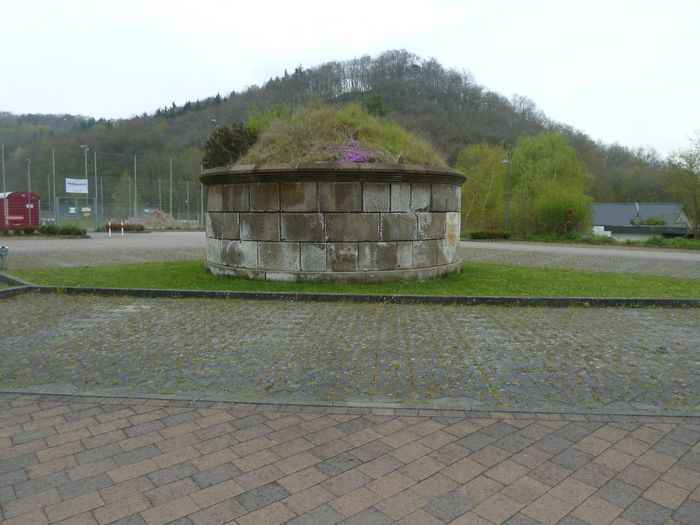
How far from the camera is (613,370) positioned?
17.3ft

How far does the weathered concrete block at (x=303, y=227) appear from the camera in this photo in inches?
409

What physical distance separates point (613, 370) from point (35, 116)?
4209 inches

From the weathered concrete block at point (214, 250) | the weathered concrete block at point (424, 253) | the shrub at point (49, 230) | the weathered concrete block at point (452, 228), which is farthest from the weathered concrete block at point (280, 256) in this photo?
the shrub at point (49, 230)

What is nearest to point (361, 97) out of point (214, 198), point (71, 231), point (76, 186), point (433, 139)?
A: point (433, 139)

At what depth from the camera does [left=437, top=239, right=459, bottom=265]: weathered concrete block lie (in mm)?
11531

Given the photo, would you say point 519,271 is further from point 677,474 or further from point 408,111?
point 408,111

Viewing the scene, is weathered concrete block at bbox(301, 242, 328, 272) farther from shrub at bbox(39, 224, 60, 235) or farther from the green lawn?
shrub at bbox(39, 224, 60, 235)

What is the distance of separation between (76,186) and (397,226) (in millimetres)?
44767

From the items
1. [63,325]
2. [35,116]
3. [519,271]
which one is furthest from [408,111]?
[35,116]

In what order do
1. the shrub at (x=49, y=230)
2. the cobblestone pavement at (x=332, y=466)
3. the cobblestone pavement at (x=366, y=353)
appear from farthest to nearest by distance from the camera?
the shrub at (x=49, y=230) → the cobblestone pavement at (x=366, y=353) → the cobblestone pavement at (x=332, y=466)

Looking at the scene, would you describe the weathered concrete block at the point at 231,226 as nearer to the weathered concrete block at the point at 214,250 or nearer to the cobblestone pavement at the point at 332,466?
the weathered concrete block at the point at 214,250

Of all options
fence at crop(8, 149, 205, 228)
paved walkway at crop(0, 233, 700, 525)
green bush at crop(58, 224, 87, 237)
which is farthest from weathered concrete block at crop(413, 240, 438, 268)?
fence at crop(8, 149, 205, 228)

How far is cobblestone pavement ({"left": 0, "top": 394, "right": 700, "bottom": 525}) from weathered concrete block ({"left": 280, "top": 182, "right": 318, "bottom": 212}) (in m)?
6.51

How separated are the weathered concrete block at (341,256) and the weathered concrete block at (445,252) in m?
2.12
